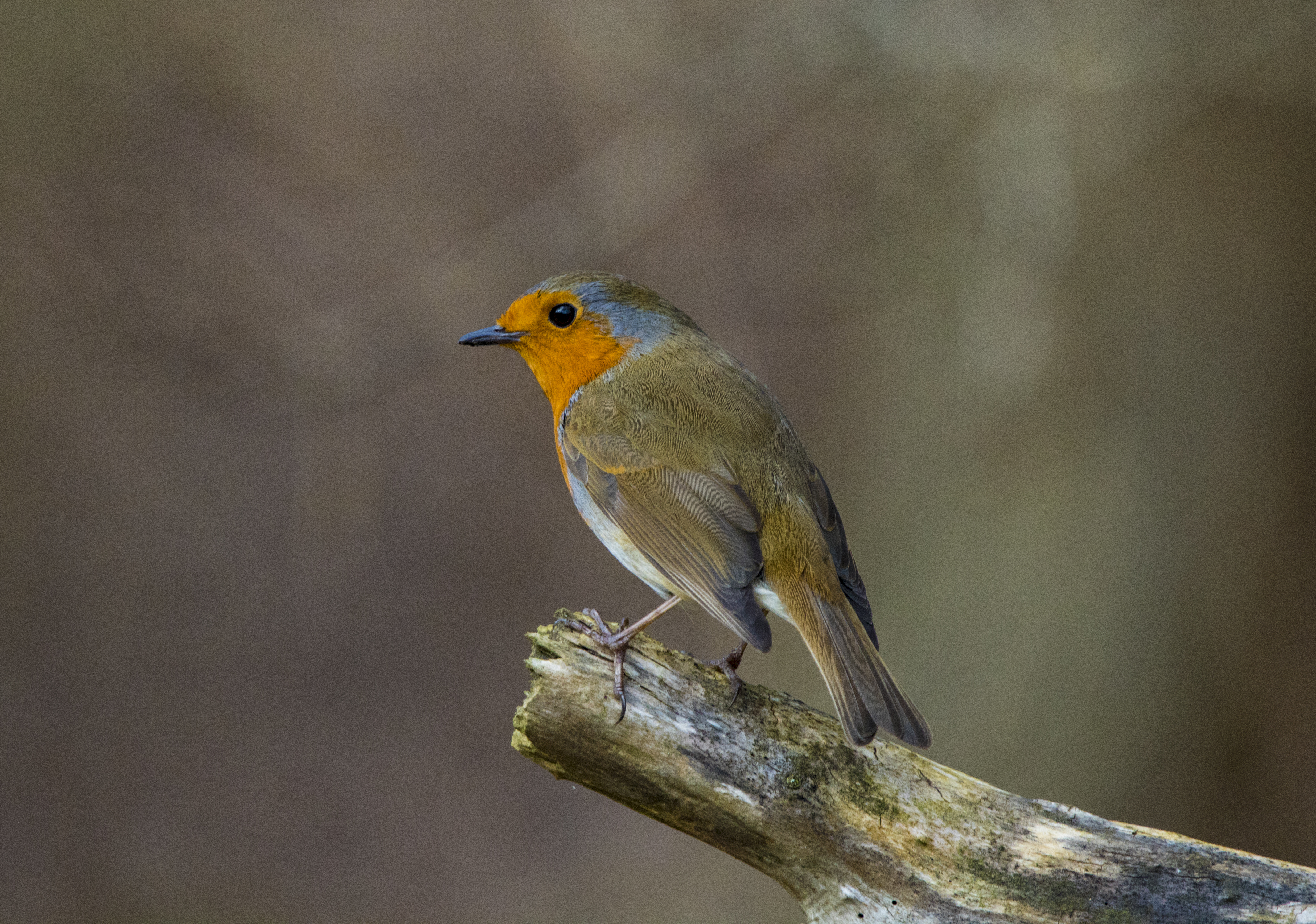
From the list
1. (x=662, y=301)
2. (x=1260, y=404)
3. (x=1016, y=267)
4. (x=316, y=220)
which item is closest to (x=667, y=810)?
(x=662, y=301)

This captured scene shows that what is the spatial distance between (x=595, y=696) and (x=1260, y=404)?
3.81 m

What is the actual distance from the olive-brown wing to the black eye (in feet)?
1.32

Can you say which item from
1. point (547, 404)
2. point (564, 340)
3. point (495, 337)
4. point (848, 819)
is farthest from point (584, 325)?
point (547, 404)

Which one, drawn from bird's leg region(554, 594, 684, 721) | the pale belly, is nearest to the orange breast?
the pale belly

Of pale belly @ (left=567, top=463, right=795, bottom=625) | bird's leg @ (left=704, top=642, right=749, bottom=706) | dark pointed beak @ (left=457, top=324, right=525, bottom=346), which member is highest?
dark pointed beak @ (left=457, top=324, right=525, bottom=346)

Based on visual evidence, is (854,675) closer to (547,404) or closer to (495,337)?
(495,337)

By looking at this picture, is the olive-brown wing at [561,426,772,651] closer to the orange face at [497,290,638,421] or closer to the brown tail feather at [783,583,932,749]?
the brown tail feather at [783,583,932,749]

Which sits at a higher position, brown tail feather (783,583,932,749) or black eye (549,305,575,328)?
black eye (549,305,575,328)

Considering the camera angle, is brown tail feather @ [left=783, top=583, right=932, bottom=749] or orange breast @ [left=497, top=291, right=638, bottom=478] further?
orange breast @ [left=497, top=291, right=638, bottom=478]

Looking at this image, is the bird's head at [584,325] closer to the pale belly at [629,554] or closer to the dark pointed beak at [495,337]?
the dark pointed beak at [495,337]

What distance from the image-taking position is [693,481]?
3148 mm

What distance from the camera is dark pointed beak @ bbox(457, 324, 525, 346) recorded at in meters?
3.62

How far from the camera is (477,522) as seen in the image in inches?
277

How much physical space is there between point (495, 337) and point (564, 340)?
9.3 inches
